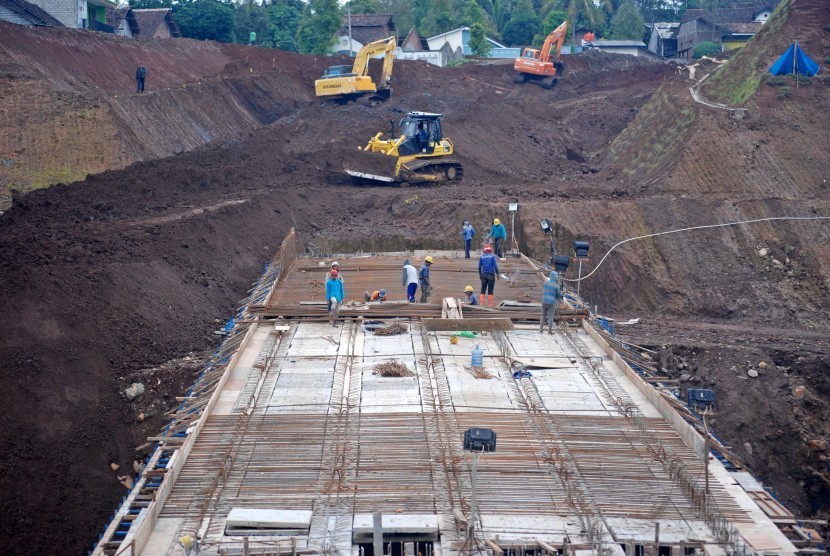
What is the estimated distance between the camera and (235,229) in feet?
79.8

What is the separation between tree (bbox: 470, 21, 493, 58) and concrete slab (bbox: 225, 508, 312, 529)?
66020 millimetres

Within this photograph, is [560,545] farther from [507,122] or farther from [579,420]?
[507,122]

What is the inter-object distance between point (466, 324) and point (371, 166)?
Result: 18.0 metres

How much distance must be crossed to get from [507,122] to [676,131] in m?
11.0

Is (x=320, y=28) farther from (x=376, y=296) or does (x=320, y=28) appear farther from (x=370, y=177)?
(x=376, y=296)

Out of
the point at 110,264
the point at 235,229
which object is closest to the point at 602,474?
the point at 110,264

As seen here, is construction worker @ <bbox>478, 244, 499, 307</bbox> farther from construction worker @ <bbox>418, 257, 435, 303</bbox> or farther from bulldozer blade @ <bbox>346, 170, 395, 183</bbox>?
bulldozer blade @ <bbox>346, 170, 395, 183</bbox>

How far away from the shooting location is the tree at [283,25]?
228 ft

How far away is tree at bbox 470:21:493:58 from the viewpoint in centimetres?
7144

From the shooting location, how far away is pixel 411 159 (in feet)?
107

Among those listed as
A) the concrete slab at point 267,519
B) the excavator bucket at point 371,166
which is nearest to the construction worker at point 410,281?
the concrete slab at point 267,519

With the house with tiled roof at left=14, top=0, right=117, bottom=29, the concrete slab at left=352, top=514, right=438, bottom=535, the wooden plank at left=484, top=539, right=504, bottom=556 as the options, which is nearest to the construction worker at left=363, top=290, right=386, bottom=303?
the concrete slab at left=352, top=514, right=438, bottom=535

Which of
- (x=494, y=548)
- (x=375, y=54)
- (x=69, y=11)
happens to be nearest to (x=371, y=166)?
(x=375, y=54)

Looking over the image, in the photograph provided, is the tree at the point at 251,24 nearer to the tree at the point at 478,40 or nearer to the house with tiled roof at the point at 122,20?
the house with tiled roof at the point at 122,20
